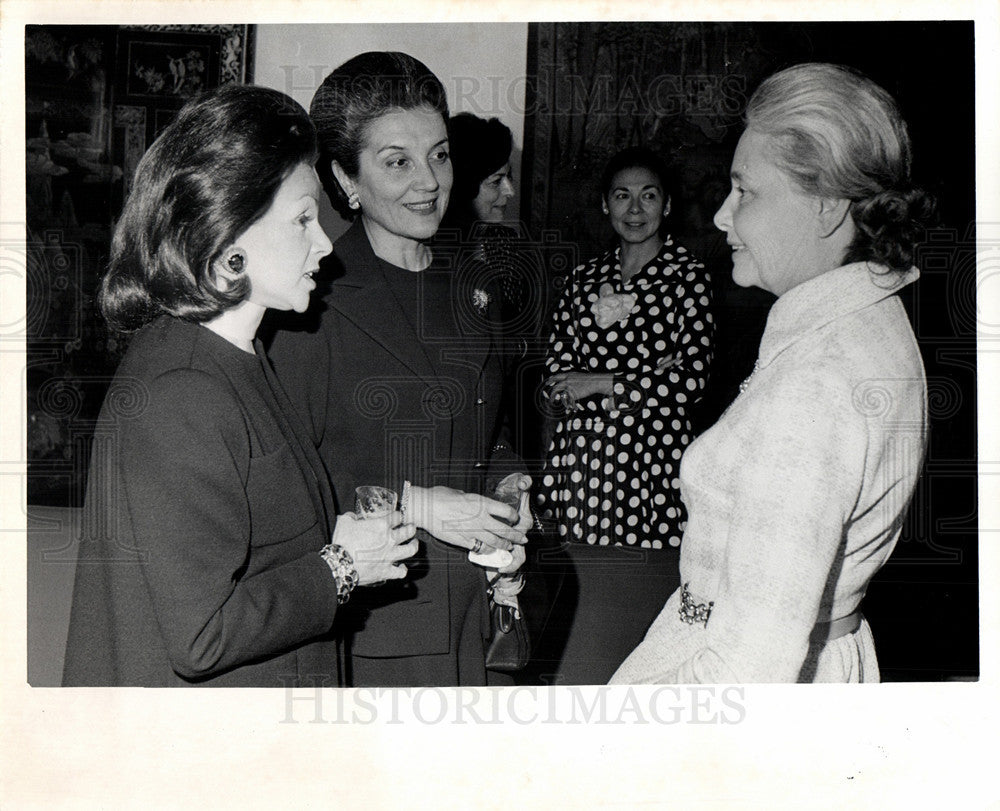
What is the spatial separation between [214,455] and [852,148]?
1.56 meters

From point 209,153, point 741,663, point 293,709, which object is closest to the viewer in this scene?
point 741,663

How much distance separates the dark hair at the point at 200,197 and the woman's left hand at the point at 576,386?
754mm

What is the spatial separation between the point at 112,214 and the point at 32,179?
0.25 m

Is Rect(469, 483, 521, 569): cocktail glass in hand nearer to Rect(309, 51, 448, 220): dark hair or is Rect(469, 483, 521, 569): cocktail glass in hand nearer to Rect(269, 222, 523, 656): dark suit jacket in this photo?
Rect(269, 222, 523, 656): dark suit jacket

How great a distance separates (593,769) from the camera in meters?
2.49

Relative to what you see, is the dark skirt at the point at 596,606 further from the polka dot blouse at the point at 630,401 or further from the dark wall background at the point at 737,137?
the dark wall background at the point at 737,137

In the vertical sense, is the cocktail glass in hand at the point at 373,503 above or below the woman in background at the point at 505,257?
below

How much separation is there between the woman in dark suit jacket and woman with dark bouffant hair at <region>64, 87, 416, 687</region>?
0.28 ft

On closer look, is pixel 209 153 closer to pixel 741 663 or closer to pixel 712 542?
pixel 712 542

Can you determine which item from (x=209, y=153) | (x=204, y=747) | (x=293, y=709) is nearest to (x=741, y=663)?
(x=293, y=709)

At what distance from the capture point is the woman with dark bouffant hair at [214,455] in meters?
2.19

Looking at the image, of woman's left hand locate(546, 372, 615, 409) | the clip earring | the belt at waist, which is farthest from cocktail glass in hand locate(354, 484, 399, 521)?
the belt at waist

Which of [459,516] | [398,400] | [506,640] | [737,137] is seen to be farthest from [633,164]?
[506,640]

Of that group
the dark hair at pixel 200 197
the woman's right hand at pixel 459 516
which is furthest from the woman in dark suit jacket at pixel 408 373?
the dark hair at pixel 200 197
